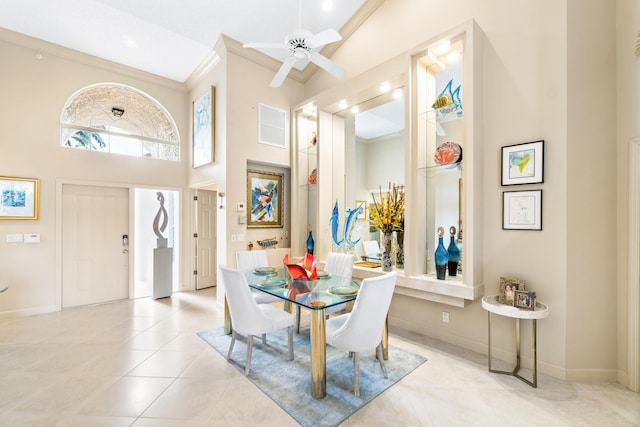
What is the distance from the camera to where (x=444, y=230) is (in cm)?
317

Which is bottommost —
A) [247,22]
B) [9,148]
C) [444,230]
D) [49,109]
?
[444,230]

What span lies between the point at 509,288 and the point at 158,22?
206 inches

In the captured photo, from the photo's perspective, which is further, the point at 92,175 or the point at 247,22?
the point at 92,175

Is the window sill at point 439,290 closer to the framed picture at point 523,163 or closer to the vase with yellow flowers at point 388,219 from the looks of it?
the vase with yellow flowers at point 388,219

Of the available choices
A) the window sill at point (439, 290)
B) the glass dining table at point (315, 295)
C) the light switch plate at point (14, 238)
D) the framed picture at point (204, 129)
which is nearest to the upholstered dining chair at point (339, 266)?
the glass dining table at point (315, 295)

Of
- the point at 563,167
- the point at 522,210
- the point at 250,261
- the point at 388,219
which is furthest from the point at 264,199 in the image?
the point at 563,167

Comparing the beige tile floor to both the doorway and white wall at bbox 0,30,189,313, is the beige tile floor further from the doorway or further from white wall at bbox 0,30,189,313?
the doorway

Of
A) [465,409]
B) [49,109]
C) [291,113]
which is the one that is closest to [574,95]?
[465,409]

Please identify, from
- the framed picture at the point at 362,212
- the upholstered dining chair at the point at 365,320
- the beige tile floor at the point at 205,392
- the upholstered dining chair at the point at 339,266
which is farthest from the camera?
the framed picture at the point at 362,212

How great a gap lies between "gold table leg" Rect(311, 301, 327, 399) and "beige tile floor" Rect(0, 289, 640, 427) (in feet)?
0.96

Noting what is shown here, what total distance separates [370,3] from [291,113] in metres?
1.97

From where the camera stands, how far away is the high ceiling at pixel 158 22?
3494 millimetres

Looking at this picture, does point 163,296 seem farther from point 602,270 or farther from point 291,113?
point 602,270

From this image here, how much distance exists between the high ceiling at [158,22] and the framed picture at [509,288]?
3.89 meters
